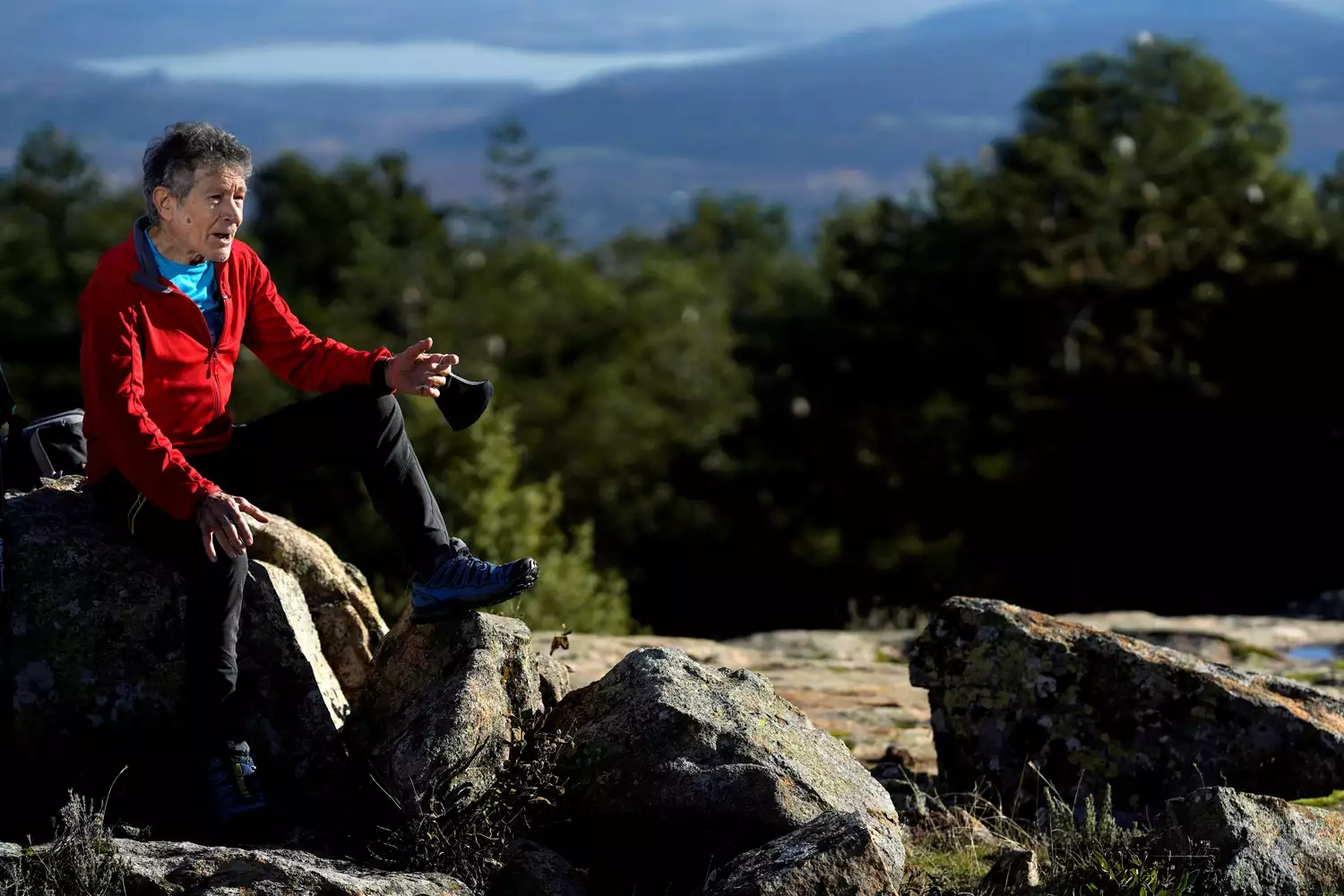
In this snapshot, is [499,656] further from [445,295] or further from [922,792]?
[445,295]

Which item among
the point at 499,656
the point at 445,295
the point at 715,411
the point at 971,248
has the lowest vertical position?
the point at 715,411

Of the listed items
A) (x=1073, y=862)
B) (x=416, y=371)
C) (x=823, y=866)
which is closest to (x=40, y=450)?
(x=416, y=371)

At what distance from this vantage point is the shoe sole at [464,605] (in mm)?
5469

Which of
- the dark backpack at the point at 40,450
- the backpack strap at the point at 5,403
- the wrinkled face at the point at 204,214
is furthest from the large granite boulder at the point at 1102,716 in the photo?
the backpack strap at the point at 5,403

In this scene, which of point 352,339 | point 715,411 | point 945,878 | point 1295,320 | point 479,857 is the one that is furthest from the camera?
point 715,411

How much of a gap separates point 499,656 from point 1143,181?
32969 millimetres

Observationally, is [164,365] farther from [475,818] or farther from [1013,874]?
[1013,874]

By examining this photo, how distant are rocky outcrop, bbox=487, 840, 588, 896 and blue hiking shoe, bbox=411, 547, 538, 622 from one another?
89 centimetres

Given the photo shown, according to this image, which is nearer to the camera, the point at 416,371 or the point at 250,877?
the point at 250,877

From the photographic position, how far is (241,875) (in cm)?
451

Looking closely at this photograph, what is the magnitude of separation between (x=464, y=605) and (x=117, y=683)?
50.6 inches

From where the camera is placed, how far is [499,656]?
5.54 meters

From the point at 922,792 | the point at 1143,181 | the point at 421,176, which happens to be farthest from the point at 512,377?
the point at 922,792

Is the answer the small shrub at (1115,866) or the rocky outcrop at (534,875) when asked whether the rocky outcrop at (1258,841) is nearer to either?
the small shrub at (1115,866)
